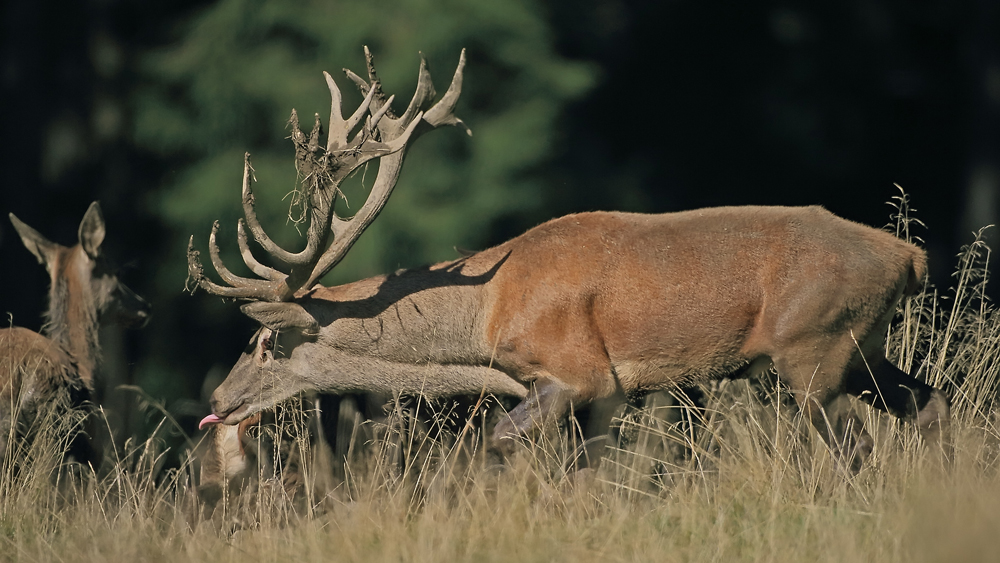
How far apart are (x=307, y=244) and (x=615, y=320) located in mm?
1419

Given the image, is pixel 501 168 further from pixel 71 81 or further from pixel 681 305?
pixel 71 81

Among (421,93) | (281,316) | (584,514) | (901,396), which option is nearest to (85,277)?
(281,316)

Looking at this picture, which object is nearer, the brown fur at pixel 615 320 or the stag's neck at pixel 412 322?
the brown fur at pixel 615 320

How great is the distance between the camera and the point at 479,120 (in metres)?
7.83

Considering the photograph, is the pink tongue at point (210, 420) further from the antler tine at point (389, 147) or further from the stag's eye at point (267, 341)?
the antler tine at point (389, 147)

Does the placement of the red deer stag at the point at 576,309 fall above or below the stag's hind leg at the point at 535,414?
above

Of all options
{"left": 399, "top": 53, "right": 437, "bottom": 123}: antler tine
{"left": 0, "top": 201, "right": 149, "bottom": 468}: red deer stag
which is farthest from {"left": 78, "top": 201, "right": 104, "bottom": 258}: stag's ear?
{"left": 399, "top": 53, "right": 437, "bottom": 123}: antler tine

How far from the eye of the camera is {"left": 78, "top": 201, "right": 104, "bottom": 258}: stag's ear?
18.9 ft

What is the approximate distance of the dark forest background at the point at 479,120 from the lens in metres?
7.65

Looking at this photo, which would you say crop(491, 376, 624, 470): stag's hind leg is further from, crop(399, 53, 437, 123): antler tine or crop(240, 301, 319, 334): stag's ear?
crop(399, 53, 437, 123): antler tine

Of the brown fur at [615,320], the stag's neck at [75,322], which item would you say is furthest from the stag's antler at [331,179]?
the stag's neck at [75,322]

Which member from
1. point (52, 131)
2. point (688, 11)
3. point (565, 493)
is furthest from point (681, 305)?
point (52, 131)

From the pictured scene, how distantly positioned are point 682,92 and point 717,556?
6.73 m

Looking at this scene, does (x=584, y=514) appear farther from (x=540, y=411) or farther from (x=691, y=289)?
(x=691, y=289)
